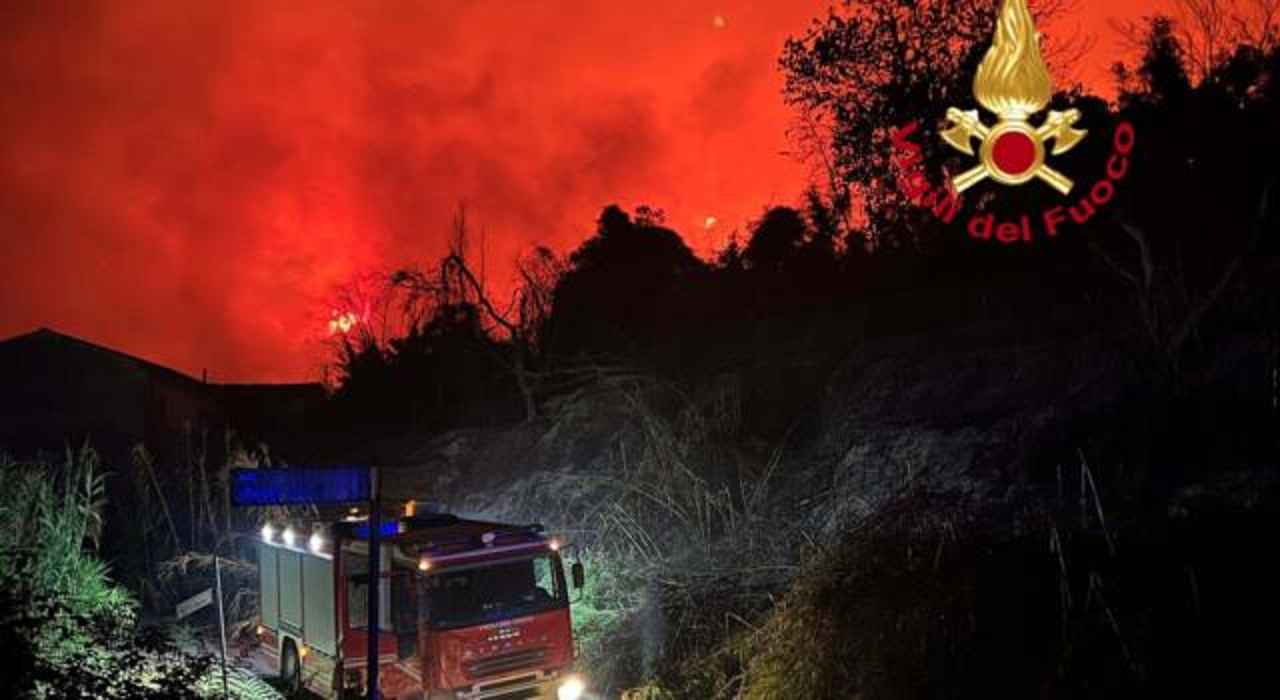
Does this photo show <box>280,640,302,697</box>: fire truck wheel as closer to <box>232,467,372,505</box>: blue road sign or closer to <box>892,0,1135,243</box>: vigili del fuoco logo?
<box>232,467,372,505</box>: blue road sign

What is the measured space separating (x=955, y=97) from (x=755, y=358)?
773 centimetres

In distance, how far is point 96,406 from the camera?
41.8 meters

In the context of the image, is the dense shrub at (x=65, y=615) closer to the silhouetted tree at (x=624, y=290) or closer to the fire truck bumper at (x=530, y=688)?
the fire truck bumper at (x=530, y=688)

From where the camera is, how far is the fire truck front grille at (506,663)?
10.4 metres

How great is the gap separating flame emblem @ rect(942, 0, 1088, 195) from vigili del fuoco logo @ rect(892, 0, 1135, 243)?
13 millimetres

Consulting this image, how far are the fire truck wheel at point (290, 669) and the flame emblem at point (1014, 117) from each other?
38.5ft

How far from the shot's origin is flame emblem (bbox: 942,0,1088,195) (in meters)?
14.2

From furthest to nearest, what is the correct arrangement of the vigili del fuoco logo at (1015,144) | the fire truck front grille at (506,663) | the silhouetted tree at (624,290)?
the silhouetted tree at (624,290), the vigili del fuoco logo at (1015,144), the fire truck front grille at (506,663)

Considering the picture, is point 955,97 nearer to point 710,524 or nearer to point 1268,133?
point 1268,133

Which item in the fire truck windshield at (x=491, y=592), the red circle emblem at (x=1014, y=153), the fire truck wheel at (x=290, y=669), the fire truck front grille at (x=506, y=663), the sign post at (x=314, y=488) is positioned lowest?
the fire truck wheel at (x=290, y=669)

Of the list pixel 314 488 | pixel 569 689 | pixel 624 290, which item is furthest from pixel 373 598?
pixel 624 290

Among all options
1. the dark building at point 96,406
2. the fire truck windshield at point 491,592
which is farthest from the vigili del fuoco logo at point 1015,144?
the dark building at point 96,406

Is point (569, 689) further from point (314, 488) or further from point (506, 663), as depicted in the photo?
point (314, 488)

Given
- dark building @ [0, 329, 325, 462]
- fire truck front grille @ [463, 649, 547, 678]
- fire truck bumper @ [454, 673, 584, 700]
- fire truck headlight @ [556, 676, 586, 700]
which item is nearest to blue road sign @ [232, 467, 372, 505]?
fire truck front grille @ [463, 649, 547, 678]
